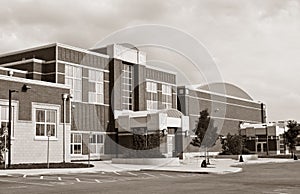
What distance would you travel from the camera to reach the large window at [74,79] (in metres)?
49.2

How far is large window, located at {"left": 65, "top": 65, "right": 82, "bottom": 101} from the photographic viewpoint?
49188 mm

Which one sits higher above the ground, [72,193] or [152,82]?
[152,82]

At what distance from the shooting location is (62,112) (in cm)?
4119

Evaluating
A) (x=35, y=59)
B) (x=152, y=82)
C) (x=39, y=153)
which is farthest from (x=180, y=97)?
(x=39, y=153)

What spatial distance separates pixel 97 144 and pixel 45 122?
48.1 ft

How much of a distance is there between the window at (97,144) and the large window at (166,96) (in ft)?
49.5

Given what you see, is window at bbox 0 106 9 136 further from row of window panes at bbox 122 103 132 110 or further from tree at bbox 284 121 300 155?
tree at bbox 284 121 300 155

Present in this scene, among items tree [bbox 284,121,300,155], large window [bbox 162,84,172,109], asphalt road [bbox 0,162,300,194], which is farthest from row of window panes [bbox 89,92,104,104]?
asphalt road [bbox 0,162,300,194]

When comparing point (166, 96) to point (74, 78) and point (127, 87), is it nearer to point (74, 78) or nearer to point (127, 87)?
point (127, 87)

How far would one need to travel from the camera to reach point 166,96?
66938 millimetres

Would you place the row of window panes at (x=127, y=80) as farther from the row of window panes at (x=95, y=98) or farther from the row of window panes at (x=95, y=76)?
the row of window panes at (x=95, y=98)

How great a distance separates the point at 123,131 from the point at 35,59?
46.4ft

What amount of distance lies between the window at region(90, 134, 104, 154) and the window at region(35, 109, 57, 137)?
12.4m

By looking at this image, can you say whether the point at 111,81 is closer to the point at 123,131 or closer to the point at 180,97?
the point at 123,131
